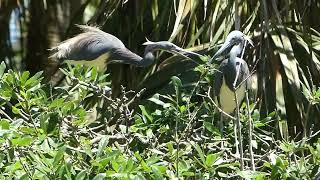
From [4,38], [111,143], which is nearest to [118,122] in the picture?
[111,143]

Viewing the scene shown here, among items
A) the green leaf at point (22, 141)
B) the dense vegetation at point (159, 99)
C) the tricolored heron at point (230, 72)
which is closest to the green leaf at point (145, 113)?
the dense vegetation at point (159, 99)

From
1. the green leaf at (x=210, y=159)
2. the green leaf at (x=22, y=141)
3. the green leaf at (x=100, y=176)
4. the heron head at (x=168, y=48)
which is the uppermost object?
the green leaf at (x=22, y=141)

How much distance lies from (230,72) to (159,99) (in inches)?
18.8

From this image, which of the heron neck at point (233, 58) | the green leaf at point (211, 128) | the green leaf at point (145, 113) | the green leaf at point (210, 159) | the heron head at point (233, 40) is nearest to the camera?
the green leaf at point (210, 159)

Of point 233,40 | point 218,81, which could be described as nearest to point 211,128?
point 233,40

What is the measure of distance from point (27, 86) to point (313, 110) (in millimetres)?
1430

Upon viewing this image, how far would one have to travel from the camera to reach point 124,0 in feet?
12.2

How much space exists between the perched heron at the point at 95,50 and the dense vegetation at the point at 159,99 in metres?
0.09

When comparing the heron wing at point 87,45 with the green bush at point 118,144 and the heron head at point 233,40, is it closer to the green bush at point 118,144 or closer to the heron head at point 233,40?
the heron head at point 233,40

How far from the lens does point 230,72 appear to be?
10.1 feet

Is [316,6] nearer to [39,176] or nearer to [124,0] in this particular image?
[124,0]

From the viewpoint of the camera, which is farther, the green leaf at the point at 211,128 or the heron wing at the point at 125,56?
the heron wing at the point at 125,56

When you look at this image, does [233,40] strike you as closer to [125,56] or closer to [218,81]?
[218,81]

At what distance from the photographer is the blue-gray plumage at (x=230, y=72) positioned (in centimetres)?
283
